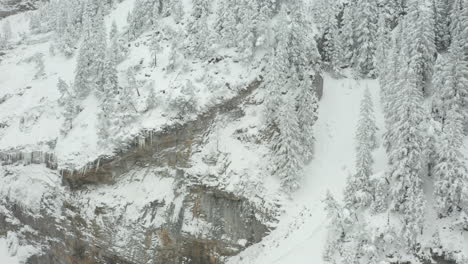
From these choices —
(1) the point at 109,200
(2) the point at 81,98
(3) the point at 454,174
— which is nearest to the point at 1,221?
(1) the point at 109,200

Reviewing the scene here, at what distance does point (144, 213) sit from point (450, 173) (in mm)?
23769

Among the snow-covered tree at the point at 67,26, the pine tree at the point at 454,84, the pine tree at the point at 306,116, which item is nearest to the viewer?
the pine tree at the point at 454,84

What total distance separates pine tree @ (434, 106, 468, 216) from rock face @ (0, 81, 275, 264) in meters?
13.0

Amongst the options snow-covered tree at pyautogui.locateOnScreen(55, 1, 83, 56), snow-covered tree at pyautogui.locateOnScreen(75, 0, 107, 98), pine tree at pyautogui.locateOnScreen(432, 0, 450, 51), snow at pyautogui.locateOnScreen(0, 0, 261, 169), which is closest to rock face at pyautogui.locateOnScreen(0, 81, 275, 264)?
snow at pyautogui.locateOnScreen(0, 0, 261, 169)

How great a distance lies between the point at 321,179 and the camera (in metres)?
41.0

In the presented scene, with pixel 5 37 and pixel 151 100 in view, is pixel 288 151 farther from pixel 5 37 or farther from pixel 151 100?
pixel 5 37

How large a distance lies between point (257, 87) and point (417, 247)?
67.6 feet

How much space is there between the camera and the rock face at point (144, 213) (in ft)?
124

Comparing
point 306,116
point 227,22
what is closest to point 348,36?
point 227,22

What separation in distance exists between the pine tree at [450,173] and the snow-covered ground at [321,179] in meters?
6.35

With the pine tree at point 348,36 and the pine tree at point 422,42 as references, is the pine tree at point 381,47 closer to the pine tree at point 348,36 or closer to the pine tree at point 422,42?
the pine tree at point 348,36

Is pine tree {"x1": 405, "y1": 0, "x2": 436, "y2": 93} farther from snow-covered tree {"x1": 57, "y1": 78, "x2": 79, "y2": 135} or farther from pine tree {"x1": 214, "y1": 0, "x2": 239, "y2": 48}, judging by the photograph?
snow-covered tree {"x1": 57, "y1": 78, "x2": 79, "y2": 135}

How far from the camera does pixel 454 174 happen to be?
31.0 meters

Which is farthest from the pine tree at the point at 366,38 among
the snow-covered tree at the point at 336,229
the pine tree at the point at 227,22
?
the snow-covered tree at the point at 336,229
